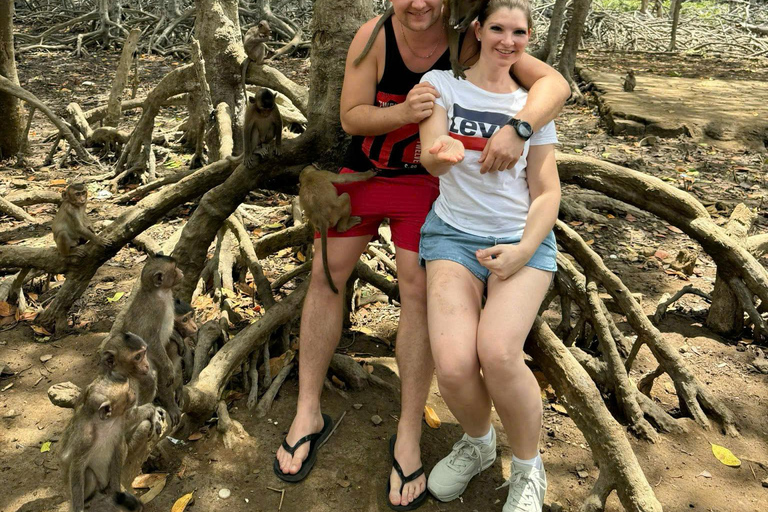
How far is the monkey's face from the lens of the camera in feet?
8.80

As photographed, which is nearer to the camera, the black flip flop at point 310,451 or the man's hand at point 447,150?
the man's hand at point 447,150

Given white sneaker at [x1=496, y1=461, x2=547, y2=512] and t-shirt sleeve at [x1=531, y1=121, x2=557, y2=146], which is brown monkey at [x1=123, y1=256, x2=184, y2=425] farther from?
t-shirt sleeve at [x1=531, y1=121, x2=557, y2=146]

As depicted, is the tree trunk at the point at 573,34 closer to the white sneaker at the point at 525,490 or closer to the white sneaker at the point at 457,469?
the white sneaker at the point at 457,469

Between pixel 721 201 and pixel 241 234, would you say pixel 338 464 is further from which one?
pixel 721 201

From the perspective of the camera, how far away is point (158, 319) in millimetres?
3146

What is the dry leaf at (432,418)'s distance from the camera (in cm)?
330

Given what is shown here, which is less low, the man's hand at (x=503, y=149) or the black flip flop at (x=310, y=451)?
the man's hand at (x=503, y=149)

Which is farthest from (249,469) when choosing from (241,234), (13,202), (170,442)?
(13,202)

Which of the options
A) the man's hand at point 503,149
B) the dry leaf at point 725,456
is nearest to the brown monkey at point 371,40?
the man's hand at point 503,149

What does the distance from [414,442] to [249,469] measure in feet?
2.59

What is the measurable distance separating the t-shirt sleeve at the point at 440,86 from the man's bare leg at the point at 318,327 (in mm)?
795

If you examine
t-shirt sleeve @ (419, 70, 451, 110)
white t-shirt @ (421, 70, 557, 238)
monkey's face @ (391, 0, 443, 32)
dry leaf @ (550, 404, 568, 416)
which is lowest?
dry leaf @ (550, 404, 568, 416)

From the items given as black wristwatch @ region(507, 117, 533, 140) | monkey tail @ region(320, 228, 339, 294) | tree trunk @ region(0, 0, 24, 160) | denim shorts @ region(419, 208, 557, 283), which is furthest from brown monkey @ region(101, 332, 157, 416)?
tree trunk @ region(0, 0, 24, 160)

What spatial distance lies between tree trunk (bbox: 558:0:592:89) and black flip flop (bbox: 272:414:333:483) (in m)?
8.77
